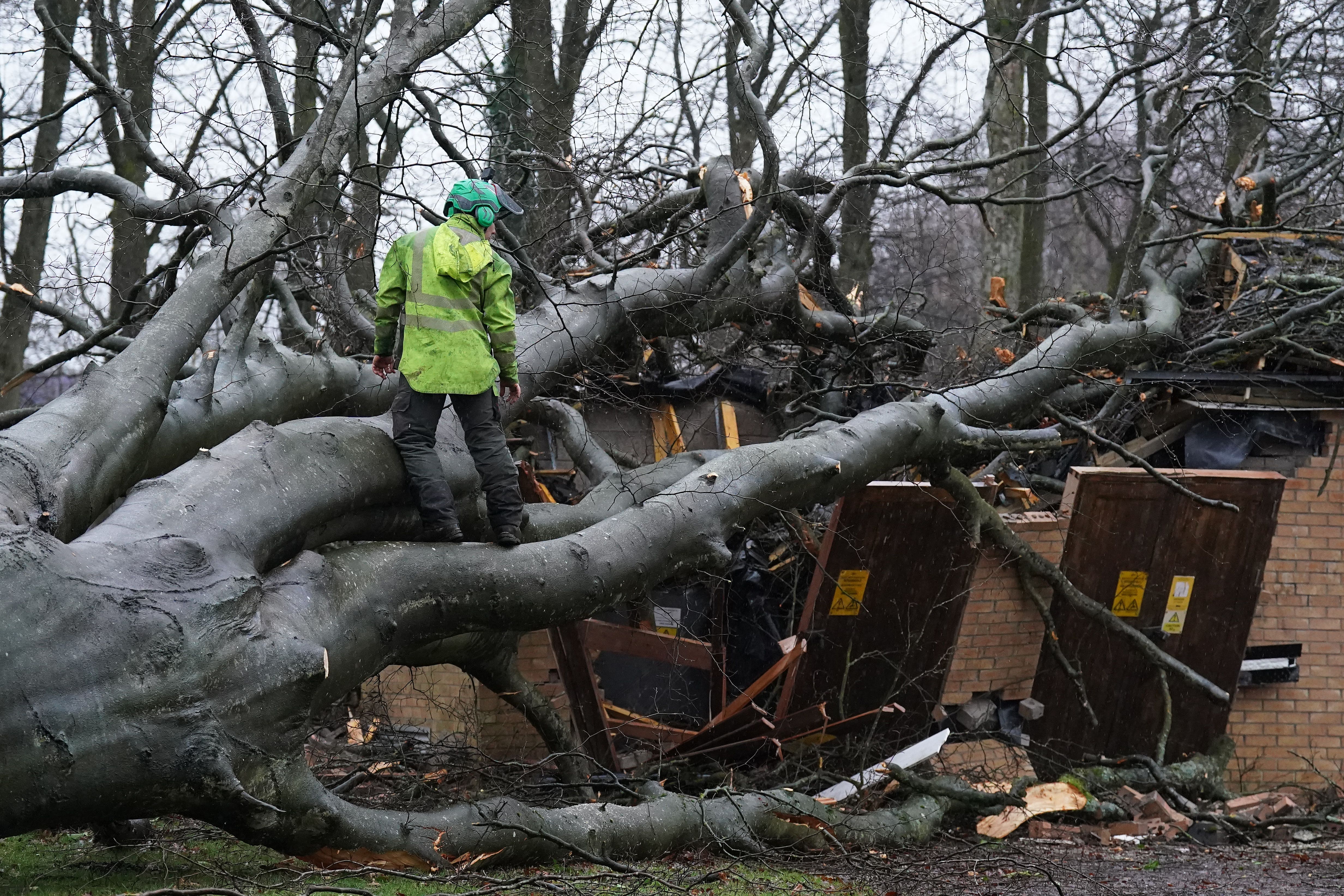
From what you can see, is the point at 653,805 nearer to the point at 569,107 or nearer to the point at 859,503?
the point at 859,503

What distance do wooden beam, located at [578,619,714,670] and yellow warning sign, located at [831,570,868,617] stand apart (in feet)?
3.09

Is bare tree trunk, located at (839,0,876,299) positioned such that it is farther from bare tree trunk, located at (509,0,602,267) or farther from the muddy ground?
the muddy ground

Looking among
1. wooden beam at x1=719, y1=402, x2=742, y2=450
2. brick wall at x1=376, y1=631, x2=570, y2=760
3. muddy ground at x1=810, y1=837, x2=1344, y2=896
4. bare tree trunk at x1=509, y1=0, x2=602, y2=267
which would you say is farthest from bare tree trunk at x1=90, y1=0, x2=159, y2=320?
muddy ground at x1=810, y1=837, x2=1344, y2=896

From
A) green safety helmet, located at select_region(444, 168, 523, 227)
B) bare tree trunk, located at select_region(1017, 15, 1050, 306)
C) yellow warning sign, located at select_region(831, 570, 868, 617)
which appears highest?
bare tree trunk, located at select_region(1017, 15, 1050, 306)

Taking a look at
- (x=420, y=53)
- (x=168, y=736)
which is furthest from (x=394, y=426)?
(x=420, y=53)

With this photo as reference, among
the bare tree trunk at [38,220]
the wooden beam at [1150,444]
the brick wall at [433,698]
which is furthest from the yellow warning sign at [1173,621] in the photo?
the bare tree trunk at [38,220]

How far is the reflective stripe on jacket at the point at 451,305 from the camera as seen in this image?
4875 millimetres

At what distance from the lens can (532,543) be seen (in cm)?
495

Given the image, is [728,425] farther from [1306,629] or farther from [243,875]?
[243,875]

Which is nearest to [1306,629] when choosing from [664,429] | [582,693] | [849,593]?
[849,593]

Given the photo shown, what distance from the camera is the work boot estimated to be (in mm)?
4812

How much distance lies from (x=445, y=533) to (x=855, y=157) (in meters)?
10.2

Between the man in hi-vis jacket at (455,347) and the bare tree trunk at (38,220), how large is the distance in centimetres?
654

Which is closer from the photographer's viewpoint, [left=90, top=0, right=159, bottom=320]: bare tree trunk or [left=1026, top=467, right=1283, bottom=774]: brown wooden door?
[left=90, top=0, right=159, bottom=320]: bare tree trunk
